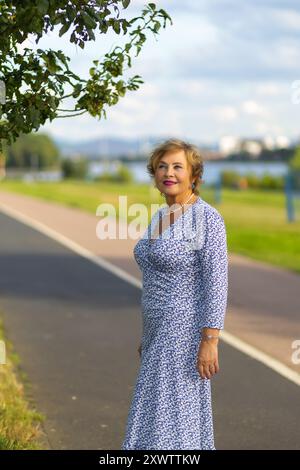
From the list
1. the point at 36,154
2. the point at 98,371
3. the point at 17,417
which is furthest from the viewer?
the point at 36,154

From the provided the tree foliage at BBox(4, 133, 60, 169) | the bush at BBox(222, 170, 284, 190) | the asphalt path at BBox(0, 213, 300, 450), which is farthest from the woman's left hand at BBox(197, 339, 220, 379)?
the tree foliage at BBox(4, 133, 60, 169)

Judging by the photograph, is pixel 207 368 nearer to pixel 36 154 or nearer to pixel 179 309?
pixel 179 309

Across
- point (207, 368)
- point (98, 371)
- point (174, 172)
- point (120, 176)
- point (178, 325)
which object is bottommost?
point (120, 176)

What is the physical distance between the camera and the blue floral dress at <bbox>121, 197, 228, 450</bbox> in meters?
4.62

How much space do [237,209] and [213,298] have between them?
121 feet

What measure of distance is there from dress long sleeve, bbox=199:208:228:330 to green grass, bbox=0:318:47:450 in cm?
198

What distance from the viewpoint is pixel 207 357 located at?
15.1ft

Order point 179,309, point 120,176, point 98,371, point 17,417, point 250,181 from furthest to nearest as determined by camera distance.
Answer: point 120,176
point 250,181
point 98,371
point 17,417
point 179,309

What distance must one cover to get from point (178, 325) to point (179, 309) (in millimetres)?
72

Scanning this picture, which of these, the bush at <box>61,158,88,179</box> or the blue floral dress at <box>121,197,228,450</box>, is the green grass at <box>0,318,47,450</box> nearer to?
the blue floral dress at <box>121,197,228,450</box>

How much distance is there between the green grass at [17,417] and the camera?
642cm

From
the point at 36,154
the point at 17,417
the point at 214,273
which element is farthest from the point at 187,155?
the point at 36,154

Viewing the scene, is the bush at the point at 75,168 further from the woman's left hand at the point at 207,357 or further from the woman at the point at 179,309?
the woman's left hand at the point at 207,357

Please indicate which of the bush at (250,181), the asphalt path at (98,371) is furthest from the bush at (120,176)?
the asphalt path at (98,371)
